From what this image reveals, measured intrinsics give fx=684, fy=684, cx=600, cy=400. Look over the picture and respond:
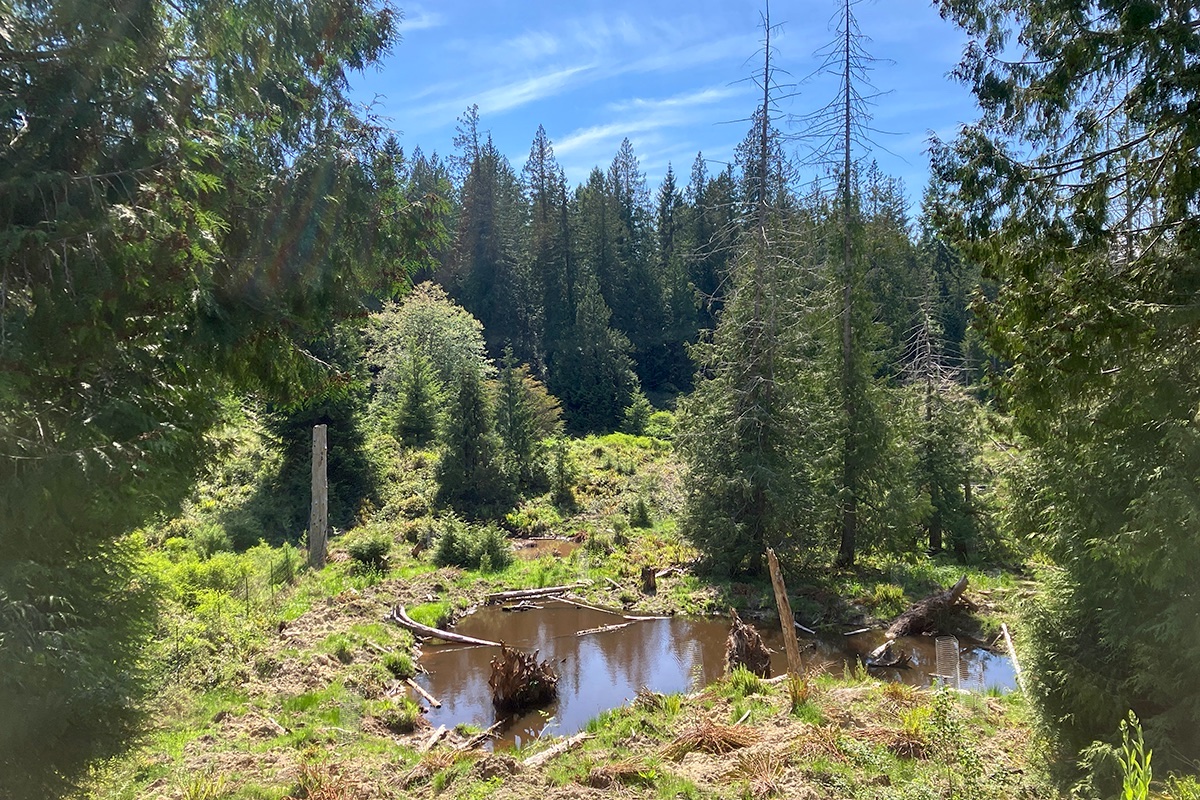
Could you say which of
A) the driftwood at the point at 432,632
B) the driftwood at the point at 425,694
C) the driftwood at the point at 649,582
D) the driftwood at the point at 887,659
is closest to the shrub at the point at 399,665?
the driftwood at the point at 425,694

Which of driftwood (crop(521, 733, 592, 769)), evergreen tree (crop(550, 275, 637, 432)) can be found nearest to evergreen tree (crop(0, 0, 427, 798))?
driftwood (crop(521, 733, 592, 769))

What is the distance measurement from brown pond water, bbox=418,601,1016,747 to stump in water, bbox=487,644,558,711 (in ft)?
0.74

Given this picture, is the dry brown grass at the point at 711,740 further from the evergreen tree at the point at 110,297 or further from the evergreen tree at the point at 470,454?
the evergreen tree at the point at 470,454

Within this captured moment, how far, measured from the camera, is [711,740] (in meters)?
7.60

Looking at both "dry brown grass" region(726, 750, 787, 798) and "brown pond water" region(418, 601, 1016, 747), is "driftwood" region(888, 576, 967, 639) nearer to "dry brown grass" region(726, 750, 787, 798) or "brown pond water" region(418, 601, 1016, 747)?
"brown pond water" region(418, 601, 1016, 747)

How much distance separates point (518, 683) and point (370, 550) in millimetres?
7946

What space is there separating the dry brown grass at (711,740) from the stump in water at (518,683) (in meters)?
3.32

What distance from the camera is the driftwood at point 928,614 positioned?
13422 mm

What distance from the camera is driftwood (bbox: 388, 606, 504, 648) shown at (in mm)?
13117

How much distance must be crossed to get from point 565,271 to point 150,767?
1949 inches

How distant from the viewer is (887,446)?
16.8 m

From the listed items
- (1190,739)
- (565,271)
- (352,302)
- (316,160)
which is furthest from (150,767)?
(565,271)

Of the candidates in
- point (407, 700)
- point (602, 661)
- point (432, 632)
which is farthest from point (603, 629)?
point (407, 700)

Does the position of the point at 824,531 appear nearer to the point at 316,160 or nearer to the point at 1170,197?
the point at 1170,197
